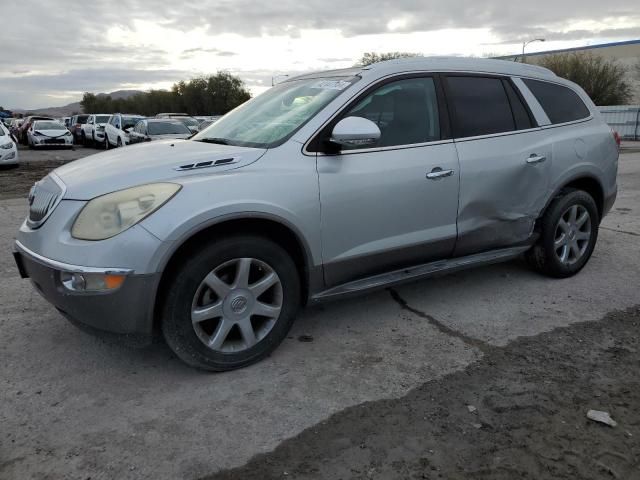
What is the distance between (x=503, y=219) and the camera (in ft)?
13.7

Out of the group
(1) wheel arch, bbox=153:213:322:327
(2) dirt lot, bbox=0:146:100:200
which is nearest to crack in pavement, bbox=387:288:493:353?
(1) wheel arch, bbox=153:213:322:327

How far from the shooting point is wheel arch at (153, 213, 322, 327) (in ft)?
9.52

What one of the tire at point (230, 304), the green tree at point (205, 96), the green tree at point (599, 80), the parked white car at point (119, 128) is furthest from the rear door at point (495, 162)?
the green tree at point (205, 96)

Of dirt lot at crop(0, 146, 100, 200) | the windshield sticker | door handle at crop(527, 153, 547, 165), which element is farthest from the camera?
dirt lot at crop(0, 146, 100, 200)

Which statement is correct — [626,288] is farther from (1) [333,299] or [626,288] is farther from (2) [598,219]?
(1) [333,299]

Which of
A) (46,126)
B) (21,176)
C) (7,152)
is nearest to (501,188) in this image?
(21,176)

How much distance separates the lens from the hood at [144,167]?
2.96 meters

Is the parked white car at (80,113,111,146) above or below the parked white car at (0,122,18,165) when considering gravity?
above

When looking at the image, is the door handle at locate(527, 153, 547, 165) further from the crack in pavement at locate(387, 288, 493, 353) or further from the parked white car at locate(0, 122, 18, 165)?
the parked white car at locate(0, 122, 18, 165)

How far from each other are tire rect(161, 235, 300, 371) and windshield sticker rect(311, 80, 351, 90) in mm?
1213

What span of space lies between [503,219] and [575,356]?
1215mm

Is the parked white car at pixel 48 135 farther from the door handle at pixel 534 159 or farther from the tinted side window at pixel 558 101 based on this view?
the door handle at pixel 534 159

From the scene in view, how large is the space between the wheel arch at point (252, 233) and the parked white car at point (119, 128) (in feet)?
59.3

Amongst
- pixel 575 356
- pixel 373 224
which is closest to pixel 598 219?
pixel 575 356
